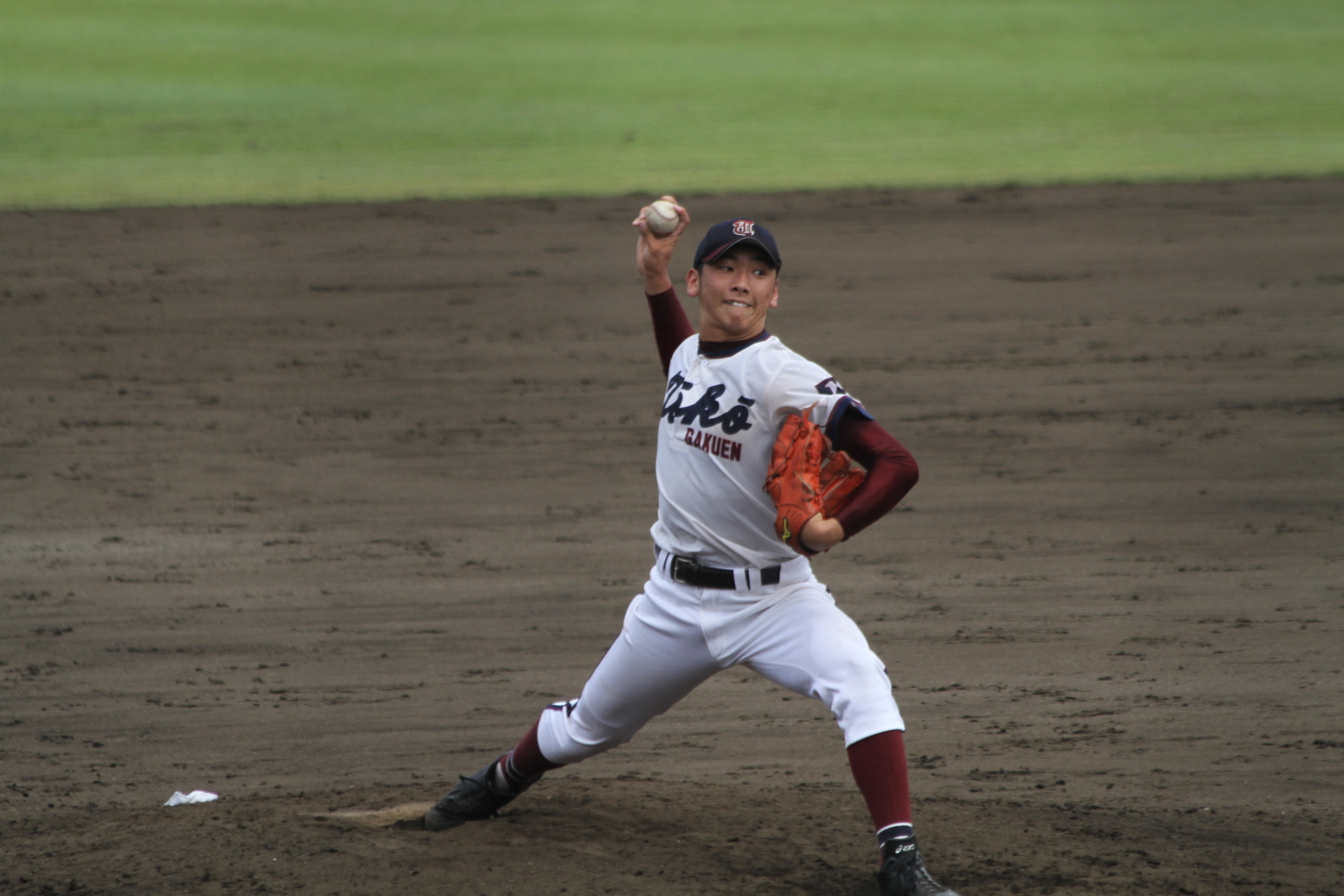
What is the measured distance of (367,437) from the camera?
8.16 metres

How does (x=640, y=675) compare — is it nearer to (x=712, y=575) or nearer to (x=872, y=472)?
(x=712, y=575)

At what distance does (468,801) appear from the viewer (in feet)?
12.8

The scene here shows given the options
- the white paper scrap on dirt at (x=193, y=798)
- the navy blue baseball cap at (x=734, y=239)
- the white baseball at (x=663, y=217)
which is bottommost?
the white paper scrap on dirt at (x=193, y=798)

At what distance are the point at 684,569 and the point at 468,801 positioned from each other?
1.02m

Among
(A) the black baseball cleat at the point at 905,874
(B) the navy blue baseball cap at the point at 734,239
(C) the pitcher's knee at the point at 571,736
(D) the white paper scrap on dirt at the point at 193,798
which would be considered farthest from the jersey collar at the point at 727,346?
(D) the white paper scrap on dirt at the point at 193,798

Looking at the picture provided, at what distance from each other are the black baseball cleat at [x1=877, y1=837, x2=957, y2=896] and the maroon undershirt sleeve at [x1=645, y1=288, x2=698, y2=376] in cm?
145

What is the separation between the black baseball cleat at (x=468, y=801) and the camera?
390 centimetres

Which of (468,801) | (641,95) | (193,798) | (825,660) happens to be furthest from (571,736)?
(641,95)

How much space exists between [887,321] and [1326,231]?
4099 millimetres

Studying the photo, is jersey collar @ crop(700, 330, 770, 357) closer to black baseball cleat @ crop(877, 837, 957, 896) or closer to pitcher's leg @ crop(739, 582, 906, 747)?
pitcher's leg @ crop(739, 582, 906, 747)

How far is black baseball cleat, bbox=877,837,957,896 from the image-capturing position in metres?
3.18

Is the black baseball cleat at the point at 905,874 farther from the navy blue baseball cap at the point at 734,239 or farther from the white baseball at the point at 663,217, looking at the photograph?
the white baseball at the point at 663,217

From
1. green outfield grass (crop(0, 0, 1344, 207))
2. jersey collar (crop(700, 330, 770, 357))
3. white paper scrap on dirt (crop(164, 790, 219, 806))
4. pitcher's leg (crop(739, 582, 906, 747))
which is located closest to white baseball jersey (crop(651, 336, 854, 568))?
jersey collar (crop(700, 330, 770, 357))

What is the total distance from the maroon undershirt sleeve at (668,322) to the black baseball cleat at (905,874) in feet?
4.75
